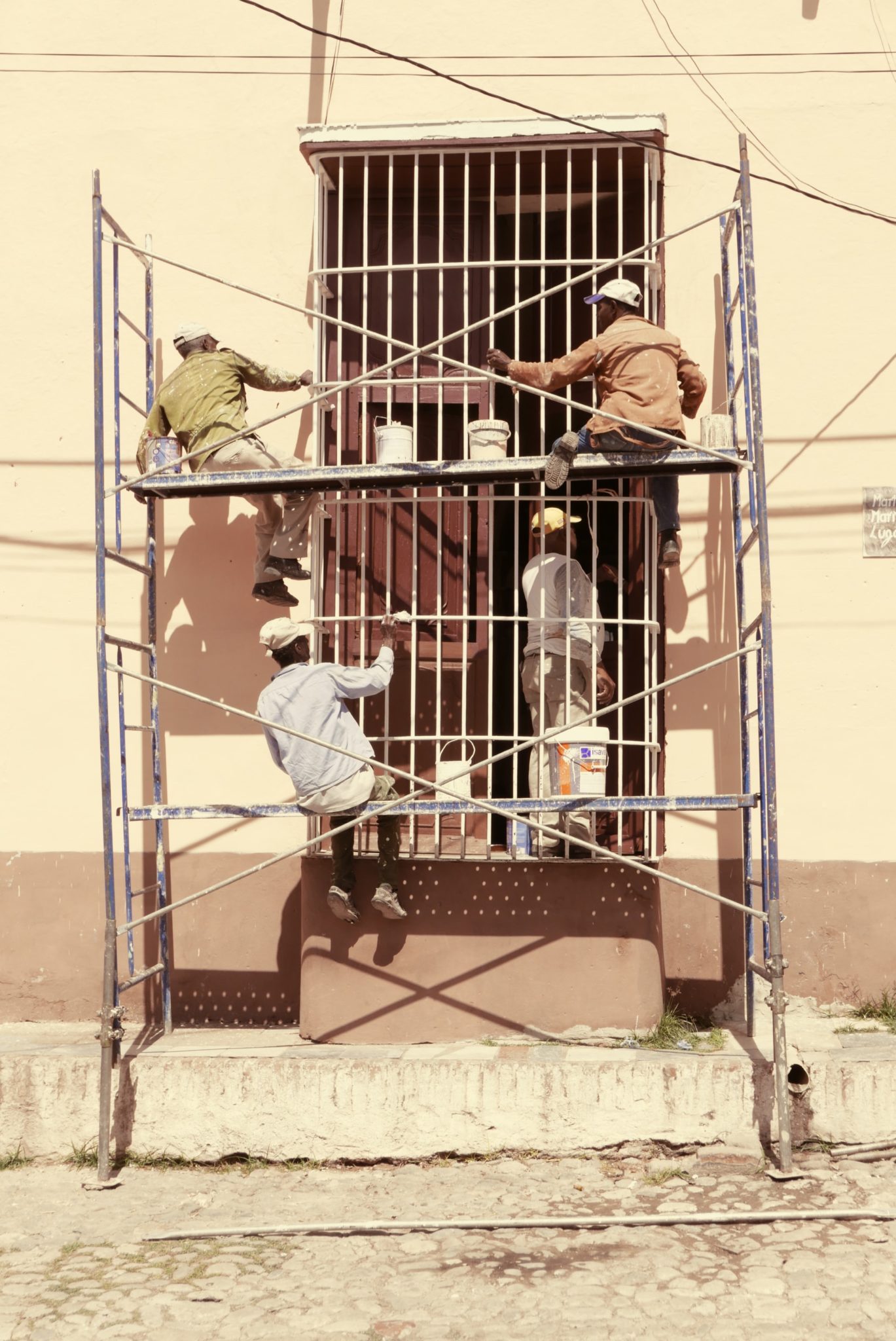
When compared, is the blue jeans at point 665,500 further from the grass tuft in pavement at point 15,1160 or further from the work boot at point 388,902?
the grass tuft in pavement at point 15,1160

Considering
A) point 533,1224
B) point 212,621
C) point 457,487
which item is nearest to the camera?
point 533,1224

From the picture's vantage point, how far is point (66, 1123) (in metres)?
5.80

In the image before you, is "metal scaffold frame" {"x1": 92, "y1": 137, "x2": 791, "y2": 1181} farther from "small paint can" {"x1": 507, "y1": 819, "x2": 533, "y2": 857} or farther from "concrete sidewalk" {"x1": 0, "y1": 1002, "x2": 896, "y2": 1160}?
"concrete sidewalk" {"x1": 0, "y1": 1002, "x2": 896, "y2": 1160}

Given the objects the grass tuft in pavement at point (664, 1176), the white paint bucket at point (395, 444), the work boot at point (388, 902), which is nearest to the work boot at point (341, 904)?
the work boot at point (388, 902)

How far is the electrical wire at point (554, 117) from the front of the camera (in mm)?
6257

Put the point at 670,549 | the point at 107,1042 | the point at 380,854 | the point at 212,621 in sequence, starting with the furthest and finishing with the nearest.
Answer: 1. the point at 212,621
2. the point at 380,854
3. the point at 670,549
4. the point at 107,1042

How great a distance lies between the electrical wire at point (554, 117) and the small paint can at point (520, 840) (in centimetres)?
306

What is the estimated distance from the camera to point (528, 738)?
597 centimetres

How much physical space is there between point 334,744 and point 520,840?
36.4 inches

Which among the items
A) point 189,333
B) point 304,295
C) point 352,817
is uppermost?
point 304,295

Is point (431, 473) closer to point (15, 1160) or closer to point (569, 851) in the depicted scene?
point (569, 851)

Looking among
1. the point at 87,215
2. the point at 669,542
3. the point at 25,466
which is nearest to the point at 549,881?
the point at 669,542

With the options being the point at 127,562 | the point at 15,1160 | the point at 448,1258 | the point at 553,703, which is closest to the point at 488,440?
the point at 553,703

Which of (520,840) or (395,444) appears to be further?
(520,840)
